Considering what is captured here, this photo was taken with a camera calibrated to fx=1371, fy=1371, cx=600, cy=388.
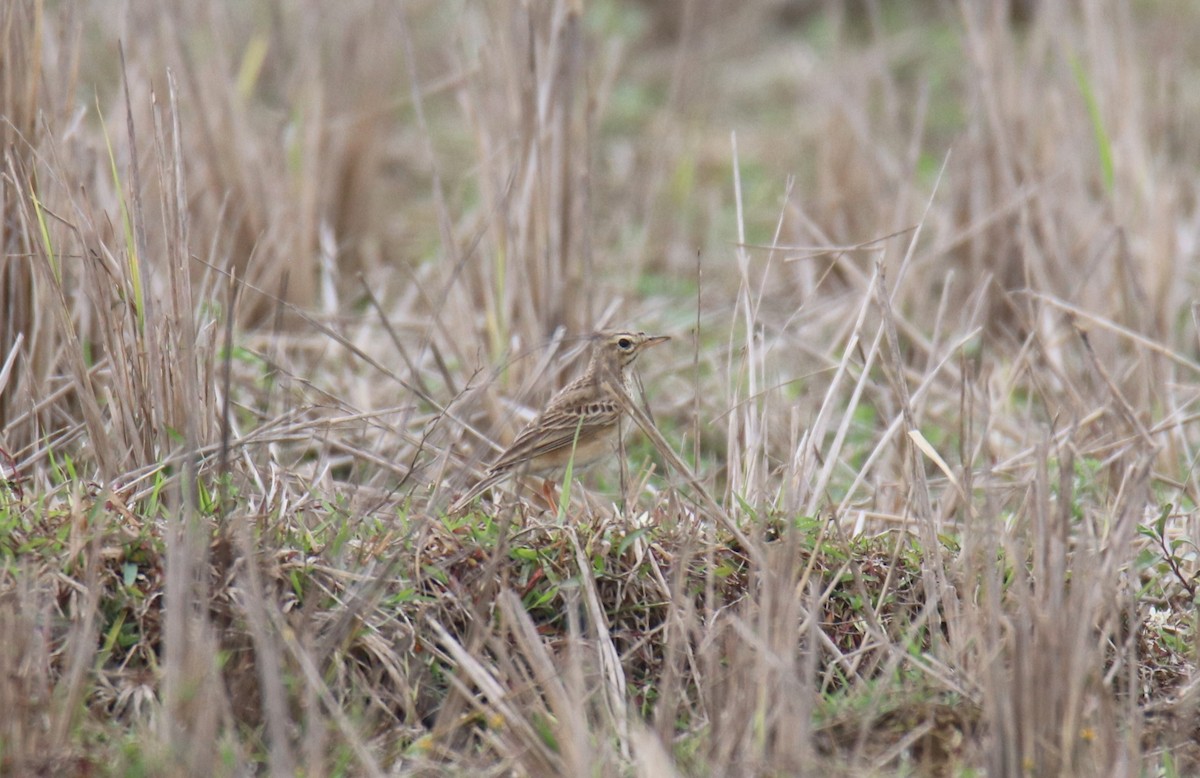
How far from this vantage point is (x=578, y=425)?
13.9ft

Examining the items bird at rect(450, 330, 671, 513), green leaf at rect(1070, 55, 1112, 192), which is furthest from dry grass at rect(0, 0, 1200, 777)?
bird at rect(450, 330, 671, 513)

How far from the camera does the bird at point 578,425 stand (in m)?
4.24

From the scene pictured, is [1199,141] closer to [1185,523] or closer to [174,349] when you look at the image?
[1185,523]

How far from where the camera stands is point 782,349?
237 inches

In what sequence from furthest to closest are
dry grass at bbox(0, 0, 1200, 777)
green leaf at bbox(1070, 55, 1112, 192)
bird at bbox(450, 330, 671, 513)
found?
green leaf at bbox(1070, 55, 1112, 192), bird at bbox(450, 330, 671, 513), dry grass at bbox(0, 0, 1200, 777)

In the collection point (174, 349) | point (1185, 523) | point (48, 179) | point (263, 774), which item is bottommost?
point (1185, 523)

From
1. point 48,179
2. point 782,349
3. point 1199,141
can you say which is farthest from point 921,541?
point 1199,141

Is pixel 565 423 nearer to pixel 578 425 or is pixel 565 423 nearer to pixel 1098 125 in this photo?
pixel 578 425

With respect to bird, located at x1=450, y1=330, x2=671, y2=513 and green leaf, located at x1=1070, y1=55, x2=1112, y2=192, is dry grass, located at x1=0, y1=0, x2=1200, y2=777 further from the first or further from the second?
bird, located at x1=450, y1=330, x2=671, y2=513

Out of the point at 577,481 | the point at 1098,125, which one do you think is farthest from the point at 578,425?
the point at 1098,125

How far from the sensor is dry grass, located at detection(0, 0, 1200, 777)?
2959 mm

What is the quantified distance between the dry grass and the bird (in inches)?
6.1

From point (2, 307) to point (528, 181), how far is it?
6.46 ft

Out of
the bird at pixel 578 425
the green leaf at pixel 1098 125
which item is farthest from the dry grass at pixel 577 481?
the bird at pixel 578 425
